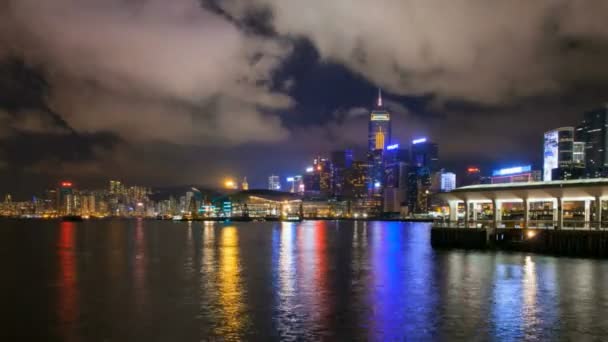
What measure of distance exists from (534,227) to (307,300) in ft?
159

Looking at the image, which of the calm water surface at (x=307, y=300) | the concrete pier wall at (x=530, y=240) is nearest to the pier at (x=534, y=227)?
the concrete pier wall at (x=530, y=240)

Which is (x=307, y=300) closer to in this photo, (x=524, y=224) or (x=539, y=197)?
(x=524, y=224)

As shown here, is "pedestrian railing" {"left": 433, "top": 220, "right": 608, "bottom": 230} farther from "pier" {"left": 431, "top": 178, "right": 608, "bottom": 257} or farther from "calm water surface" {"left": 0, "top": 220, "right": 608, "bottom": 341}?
"calm water surface" {"left": 0, "top": 220, "right": 608, "bottom": 341}

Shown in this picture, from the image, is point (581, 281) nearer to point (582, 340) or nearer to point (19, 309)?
point (582, 340)

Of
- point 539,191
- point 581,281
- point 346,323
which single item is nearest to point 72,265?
point 346,323

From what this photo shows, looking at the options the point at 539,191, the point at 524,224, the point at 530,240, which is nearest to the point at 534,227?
the point at 524,224

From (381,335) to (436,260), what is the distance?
36.8 meters

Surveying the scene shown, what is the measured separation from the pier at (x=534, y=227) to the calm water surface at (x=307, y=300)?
5.59 meters

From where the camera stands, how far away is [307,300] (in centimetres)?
3566

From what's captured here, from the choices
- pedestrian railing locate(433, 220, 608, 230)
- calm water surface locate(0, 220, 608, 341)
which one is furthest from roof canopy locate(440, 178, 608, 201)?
calm water surface locate(0, 220, 608, 341)

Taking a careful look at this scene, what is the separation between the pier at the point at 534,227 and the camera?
63844mm

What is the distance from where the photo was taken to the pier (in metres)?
63.8

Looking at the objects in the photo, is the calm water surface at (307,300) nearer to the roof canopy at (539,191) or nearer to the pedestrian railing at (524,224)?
the pedestrian railing at (524,224)

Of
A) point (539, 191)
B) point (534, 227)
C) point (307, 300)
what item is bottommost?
point (307, 300)
